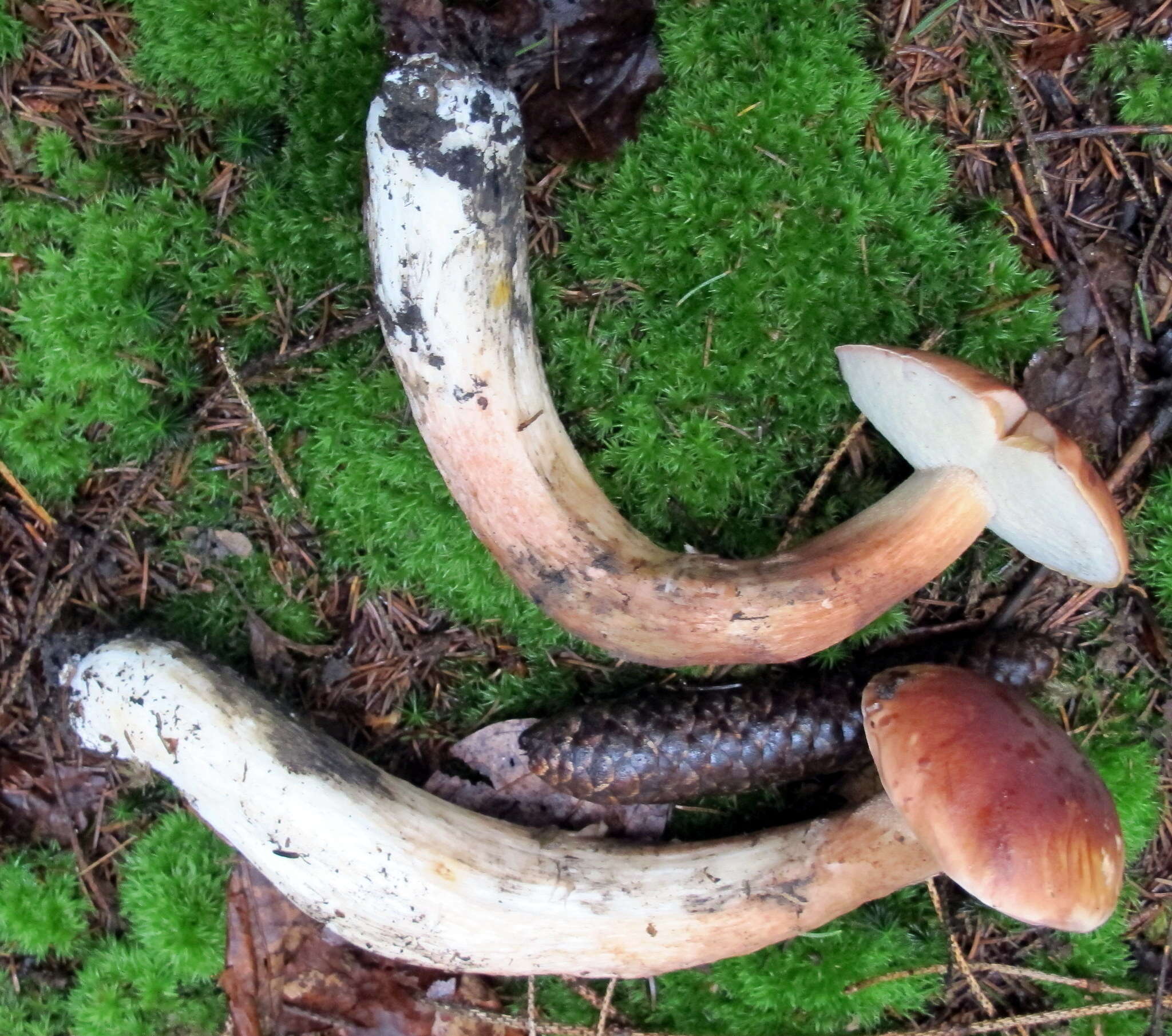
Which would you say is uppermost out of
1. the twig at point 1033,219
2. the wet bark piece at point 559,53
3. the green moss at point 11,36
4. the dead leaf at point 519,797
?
the green moss at point 11,36

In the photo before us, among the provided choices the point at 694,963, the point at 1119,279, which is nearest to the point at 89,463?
the point at 694,963

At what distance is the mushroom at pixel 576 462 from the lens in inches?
90.4

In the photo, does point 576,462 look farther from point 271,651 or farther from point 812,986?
point 812,986

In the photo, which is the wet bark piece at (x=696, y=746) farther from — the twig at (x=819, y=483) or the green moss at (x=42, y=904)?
the green moss at (x=42, y=904)

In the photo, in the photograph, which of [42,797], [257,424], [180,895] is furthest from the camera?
[42,797]

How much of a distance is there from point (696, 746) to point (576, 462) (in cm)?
93

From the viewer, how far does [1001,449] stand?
91.0 inches

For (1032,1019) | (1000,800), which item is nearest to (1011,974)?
(1032,1019)

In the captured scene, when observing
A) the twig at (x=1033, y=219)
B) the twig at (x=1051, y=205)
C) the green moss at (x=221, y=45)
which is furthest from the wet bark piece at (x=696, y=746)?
the green moss at (x=221, y=45)

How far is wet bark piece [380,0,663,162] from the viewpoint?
2441mm

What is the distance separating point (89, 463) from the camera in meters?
2.98

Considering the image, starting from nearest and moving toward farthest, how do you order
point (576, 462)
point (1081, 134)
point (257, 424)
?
point (576, 462) → point (1081, 134) → point (257, 424)

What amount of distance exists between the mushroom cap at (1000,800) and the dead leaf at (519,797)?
2.88 ft

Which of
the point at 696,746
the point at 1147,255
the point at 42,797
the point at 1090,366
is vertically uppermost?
the point at 1147,255
